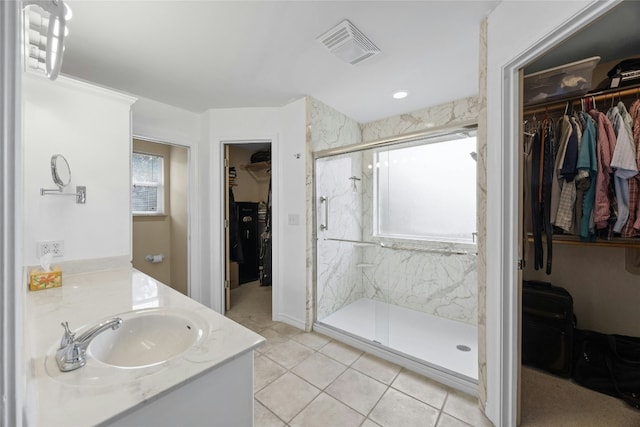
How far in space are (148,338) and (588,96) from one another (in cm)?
310

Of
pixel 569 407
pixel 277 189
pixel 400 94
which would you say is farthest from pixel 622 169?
pixel 277 189

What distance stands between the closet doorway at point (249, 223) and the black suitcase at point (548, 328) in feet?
8.87

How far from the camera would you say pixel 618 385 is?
158cm

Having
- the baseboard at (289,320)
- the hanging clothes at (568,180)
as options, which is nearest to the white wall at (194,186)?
the baseboard at (289,320)

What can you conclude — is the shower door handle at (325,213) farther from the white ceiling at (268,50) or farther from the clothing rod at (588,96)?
the clothing rod at (588,96)

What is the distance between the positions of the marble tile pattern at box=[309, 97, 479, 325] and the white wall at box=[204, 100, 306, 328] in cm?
21

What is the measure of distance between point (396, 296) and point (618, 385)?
169 cm

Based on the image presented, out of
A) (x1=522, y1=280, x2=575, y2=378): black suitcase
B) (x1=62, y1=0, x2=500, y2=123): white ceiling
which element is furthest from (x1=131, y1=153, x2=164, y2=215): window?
(x1=522, y1=280, x2=575, y2=378): black suitcase

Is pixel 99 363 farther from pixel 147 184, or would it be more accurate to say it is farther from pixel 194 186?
pixel 147 184

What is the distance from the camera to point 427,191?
2.72 metres

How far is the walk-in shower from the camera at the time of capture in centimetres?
237

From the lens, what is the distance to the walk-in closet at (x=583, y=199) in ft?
4.96

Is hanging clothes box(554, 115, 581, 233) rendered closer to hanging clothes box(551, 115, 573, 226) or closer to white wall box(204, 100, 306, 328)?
hanging clothes box(551, 115, 573, 226)

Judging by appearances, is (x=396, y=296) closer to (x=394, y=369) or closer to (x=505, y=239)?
(x=394, y=369)
